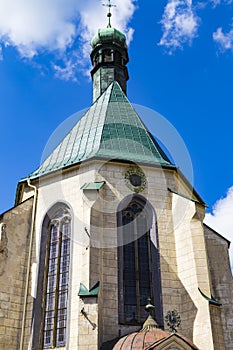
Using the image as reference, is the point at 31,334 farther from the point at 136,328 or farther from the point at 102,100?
the point at 102,100

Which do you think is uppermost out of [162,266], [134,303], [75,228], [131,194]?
[131,194]

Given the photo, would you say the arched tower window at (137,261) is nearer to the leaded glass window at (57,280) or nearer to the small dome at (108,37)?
the leaded glass window at (57,280)

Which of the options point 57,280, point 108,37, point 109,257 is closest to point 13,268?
point 57,280

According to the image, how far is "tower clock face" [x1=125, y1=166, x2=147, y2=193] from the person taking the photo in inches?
655

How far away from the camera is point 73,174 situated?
17.0 m

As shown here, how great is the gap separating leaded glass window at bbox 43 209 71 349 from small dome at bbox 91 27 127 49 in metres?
14.5

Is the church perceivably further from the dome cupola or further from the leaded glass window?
the dome cupola

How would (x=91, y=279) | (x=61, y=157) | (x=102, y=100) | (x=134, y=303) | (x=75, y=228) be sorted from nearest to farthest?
(x=91, y=279) < (x=134, y=303) < (x=75, y=228) < (x=61, y=157) < (x=102, y=100)

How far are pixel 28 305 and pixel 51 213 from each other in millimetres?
3536

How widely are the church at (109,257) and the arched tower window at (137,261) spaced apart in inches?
1.4

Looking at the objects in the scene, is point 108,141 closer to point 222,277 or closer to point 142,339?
point 222,277

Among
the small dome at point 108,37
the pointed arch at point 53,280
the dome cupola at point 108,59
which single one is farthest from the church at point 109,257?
the small dome at point 108,37

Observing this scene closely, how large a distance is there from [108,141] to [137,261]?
5.42 metres

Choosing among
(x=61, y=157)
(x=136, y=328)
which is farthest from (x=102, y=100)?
(x=136, y=328)
